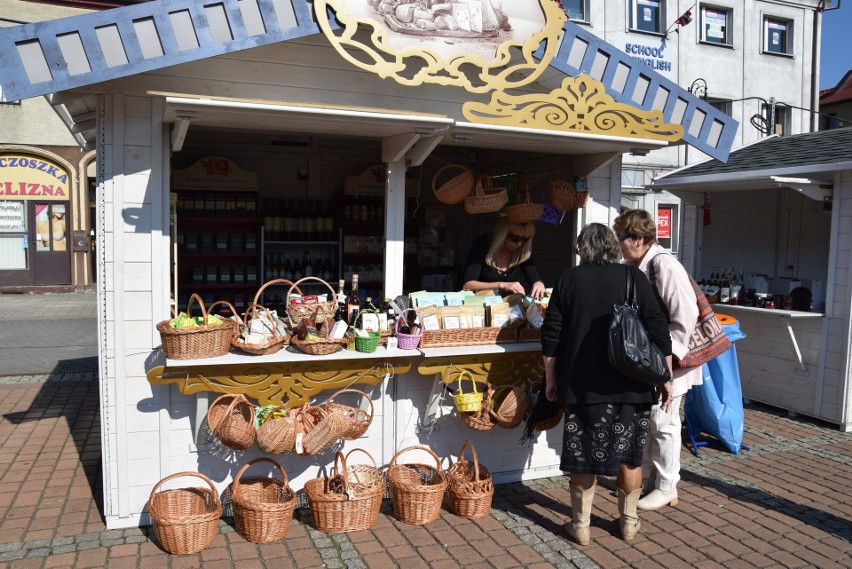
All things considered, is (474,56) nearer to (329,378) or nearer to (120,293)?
(329,378)

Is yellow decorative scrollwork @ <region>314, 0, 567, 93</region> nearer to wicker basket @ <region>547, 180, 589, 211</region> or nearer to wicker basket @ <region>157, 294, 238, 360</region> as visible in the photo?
wicker basket @ <region>547, 180, 589, 211</region>

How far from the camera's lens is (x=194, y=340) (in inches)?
150

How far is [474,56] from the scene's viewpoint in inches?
171

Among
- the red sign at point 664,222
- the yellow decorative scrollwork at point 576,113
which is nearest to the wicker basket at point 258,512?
the yellow decorative scrollwork at point 576,113

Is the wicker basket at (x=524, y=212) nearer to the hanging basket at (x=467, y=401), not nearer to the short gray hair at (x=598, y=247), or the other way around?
the short gray hair at (x=598, y=247)

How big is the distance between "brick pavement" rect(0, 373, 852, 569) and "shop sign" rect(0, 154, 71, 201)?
12.6 meters

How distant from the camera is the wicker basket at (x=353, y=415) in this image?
4.09 m

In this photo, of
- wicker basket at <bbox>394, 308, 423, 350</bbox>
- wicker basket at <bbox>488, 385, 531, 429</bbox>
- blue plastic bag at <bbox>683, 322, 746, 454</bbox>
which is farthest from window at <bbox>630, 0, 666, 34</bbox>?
wicker basket at <bbox>394, 308, 423, 350</bbox>

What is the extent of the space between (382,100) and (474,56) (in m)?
0.61

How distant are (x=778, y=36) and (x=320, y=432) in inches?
→ 860

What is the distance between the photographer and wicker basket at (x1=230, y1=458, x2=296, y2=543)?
153 inches

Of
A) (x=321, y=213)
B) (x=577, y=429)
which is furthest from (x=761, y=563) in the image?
(x=321, y=213)

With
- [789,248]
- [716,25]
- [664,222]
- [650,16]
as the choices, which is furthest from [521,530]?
[716,25]

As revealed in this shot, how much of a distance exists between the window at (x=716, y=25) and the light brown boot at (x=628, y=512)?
61.6 ft
